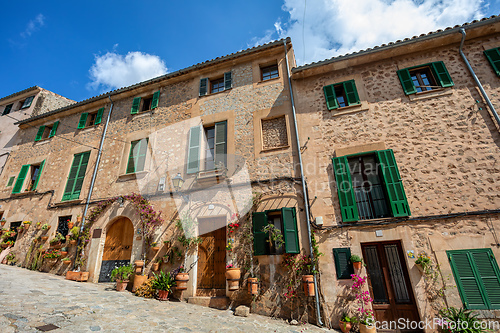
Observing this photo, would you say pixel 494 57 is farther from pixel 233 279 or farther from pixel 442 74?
pixel 233 279

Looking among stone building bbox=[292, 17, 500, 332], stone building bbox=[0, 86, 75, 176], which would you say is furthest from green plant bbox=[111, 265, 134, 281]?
stone building bbox=[0, 86, 75, 176]

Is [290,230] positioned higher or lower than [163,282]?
higher

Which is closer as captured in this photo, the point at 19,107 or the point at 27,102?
the point at 27,102

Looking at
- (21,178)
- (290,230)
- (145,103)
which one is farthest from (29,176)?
(290,230)

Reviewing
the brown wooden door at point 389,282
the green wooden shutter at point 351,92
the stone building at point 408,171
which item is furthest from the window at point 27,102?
the brown wooden door at point 389,282

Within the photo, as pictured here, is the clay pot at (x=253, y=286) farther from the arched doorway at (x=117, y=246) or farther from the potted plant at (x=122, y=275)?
the arched doorway at (x=117, y=246)

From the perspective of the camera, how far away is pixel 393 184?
6.41 meters

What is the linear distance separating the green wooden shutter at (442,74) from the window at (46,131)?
15541mm

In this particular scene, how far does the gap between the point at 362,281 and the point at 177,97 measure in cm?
895

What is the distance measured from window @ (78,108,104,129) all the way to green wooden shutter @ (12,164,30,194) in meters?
3.20

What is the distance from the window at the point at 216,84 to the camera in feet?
31.1

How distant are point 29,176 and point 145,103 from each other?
641cm

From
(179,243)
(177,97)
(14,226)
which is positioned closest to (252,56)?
(177,97)

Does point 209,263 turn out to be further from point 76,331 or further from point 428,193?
point 428,193
